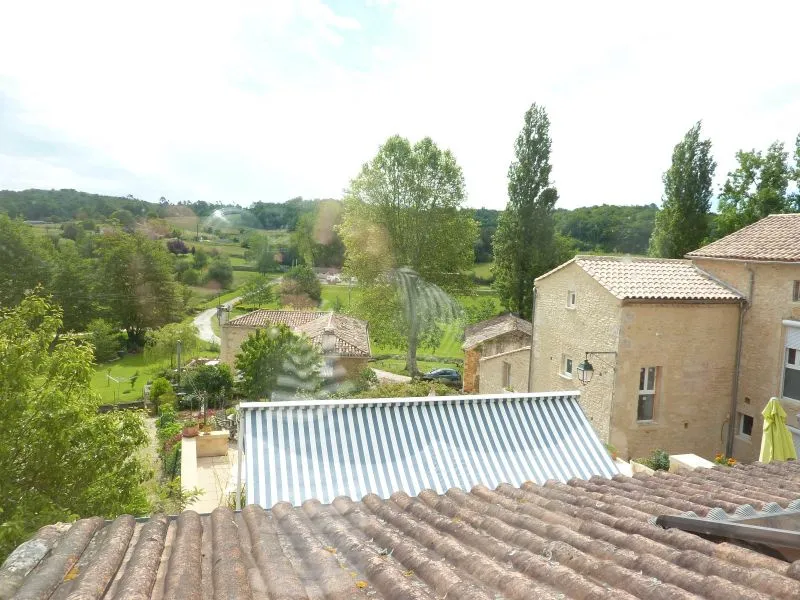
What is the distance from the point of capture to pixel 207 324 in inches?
2100

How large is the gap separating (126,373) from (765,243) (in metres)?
38.6

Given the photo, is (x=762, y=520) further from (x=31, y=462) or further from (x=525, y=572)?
(x=31, y=462)

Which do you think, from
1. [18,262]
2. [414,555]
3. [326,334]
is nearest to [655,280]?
[414,555]

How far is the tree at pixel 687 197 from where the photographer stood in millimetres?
32750

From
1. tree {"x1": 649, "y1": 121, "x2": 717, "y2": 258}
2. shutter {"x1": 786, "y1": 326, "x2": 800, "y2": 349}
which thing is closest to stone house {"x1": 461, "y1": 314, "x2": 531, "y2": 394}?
shutter {"x1": 786, "y1": 326, "x2": 800, "y2": 349}

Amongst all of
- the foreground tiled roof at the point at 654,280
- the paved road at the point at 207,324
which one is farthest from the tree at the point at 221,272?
the foreground tiled roof at the point at 654,280

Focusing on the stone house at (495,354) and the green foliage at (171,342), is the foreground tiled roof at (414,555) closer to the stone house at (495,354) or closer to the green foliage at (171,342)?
the stone house at (495,354)

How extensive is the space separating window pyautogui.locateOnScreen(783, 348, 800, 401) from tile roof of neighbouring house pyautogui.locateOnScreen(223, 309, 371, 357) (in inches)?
717

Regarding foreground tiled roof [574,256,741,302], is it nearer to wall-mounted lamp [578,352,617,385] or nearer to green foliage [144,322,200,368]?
wall-mounted lamp [578,352,617,385]

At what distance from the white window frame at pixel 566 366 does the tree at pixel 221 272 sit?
41.4 meters

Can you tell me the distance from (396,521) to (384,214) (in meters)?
32.2

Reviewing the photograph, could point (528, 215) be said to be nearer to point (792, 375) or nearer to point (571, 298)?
point (571, 298)

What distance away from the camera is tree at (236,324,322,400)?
24013mm

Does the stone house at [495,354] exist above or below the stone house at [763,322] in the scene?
below
